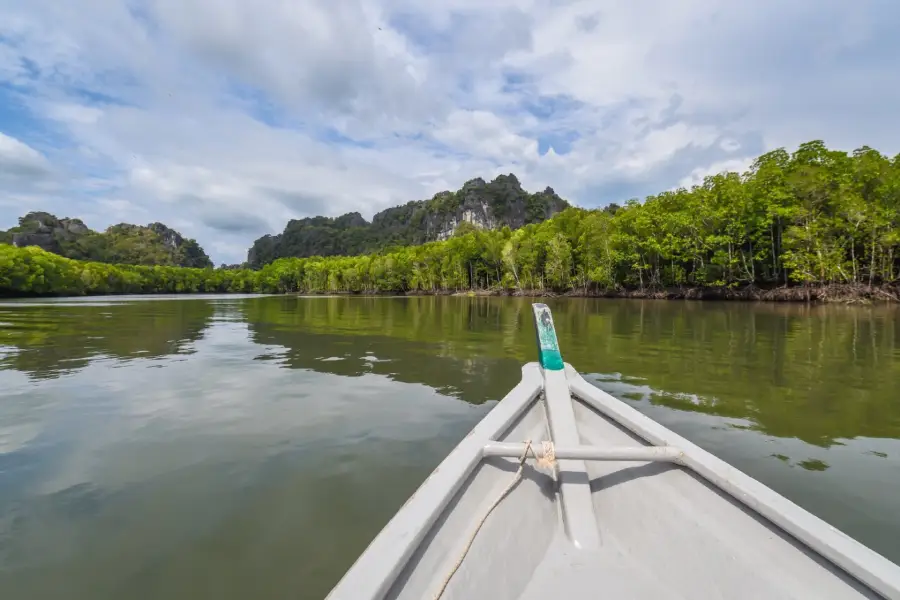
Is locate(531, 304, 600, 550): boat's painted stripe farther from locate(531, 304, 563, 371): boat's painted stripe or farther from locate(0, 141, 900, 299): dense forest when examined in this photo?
locate(0, 141, 900, 299): dense forest

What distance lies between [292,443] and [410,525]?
10.5 feet

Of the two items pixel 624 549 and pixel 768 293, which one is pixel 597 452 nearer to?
pixel 624 549

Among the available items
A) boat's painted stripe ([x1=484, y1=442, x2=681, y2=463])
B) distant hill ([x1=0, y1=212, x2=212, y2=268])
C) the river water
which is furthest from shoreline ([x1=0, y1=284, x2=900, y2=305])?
distant hill ([x1=0, y1=212, x2=212, y2=268])

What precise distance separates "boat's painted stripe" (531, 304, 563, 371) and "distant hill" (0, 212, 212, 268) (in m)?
183

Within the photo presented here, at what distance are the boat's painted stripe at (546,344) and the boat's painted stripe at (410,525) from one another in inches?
52.6

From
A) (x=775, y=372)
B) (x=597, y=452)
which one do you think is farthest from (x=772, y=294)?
(x=597, y=452)

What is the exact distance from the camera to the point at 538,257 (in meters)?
61.4

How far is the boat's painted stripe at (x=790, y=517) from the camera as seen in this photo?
1614 mm

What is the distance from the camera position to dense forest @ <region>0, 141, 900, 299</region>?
31.5 m

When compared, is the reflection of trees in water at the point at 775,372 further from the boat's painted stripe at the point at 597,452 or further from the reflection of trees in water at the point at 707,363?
the boat's painted stripe at the point at 597,452

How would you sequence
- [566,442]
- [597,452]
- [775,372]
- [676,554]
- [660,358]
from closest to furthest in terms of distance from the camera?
[676,554] → [597,452] → [566,442] → [775,372] → [660,358]

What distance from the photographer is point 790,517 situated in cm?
196

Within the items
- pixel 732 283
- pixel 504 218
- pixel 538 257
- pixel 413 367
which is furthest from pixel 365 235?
pixel 413 367

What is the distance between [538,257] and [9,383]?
193 ft
